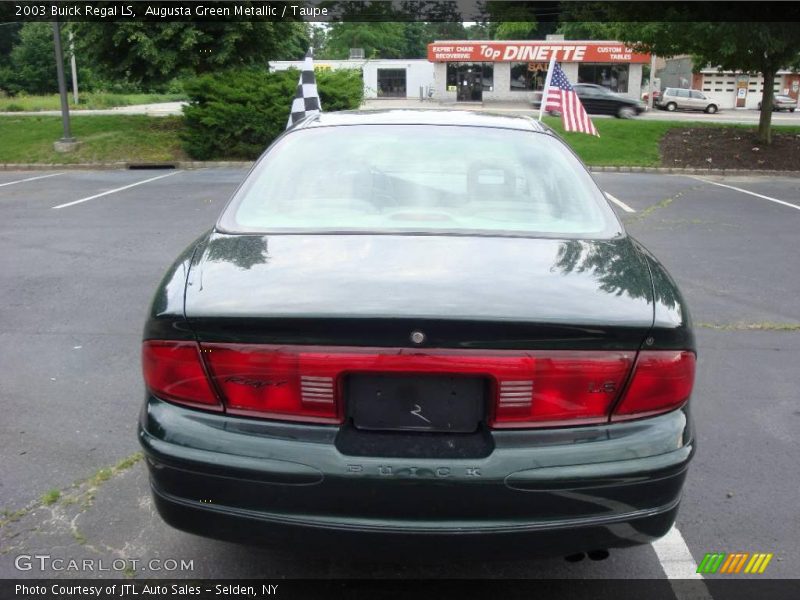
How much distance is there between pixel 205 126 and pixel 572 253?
17354 millimetres

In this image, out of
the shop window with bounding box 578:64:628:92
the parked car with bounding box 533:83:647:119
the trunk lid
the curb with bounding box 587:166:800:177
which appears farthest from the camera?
the shop window with bounding box 578:64:628:92

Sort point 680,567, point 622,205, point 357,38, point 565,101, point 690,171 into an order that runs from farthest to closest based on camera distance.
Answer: point 357,38
point 690,171
point 622,205
point 565,101
point 680,567

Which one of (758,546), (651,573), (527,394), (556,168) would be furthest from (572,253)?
(758,546)

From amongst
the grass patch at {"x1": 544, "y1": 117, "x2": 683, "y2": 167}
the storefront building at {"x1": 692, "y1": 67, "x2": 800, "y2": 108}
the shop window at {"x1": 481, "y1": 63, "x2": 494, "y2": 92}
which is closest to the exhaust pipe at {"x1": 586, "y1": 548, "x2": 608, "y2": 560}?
the grass patch at {"x1": 544, "y1": 117, "x2": 683, "y2": 167}

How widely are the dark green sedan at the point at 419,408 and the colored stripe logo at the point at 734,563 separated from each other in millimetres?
759

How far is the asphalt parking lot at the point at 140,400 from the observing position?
281 cm

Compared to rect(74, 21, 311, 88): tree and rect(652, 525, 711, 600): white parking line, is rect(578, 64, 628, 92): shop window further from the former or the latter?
rect(652, 525, 711, 600): white parking line

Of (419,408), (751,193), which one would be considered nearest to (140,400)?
(419,408)

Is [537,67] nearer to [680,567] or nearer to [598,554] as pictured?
[680,567]

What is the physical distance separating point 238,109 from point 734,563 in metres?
17.1

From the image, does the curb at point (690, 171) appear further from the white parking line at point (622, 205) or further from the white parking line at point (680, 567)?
the white parking line at point (680, 567)

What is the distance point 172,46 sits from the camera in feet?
61.1

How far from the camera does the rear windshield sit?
9.37 feet

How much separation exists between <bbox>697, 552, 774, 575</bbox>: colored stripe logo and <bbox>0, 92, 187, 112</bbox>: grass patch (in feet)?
77.7
